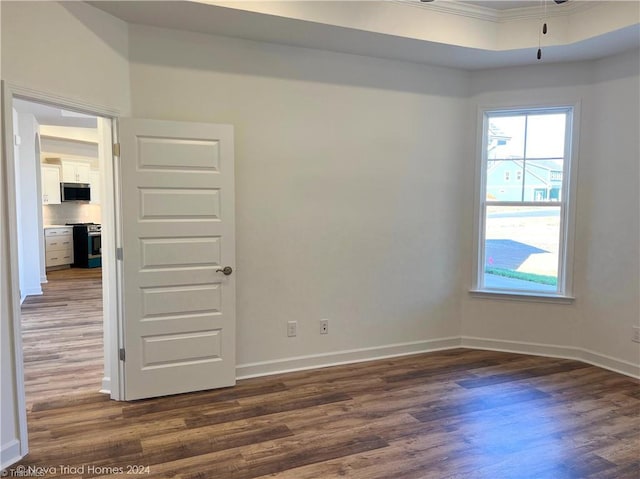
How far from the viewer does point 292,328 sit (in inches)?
152

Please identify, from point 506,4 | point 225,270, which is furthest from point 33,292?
point 506,4

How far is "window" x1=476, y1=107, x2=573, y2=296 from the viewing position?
4.25 meters

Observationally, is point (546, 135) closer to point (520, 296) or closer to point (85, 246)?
point (520, 296)

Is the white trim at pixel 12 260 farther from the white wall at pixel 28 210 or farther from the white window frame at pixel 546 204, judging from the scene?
the white wall at pixel 28 210

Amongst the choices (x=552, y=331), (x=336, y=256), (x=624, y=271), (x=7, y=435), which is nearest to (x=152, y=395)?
(x=7, y=435)

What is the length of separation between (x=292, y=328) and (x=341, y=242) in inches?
34.5

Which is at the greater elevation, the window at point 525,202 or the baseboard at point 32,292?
the window at point 525,202

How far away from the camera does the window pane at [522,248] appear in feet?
14.2

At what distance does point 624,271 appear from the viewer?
3.87 meters

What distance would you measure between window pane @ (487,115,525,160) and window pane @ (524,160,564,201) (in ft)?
0.60

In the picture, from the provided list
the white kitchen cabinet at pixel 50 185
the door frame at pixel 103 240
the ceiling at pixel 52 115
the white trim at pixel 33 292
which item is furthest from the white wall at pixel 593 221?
the white kitchen cabinet at pixel 50 185

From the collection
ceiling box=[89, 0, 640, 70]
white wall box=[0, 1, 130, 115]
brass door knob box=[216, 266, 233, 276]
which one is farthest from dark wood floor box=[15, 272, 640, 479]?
ceiling box=[89, 0, 640, 70]

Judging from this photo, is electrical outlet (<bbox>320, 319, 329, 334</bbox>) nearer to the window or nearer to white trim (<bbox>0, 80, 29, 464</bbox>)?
the window

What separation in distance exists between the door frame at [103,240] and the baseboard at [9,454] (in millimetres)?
29
